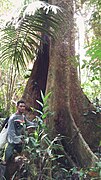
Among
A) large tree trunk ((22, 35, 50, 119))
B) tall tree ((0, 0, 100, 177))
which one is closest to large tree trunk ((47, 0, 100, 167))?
tall tree ((0, 0, 100, 177))

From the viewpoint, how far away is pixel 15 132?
4262mm

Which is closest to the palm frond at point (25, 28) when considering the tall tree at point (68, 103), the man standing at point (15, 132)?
the tall tree at point (68, 103)

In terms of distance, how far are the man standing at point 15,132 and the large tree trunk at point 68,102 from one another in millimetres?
509

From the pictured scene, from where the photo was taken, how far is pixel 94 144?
5234 mm

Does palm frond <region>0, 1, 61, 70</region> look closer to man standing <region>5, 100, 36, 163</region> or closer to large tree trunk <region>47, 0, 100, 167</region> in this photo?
large tree trunk <region>47, 0, 100, 167</region>

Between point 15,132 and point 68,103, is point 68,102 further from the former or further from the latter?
point 15,132

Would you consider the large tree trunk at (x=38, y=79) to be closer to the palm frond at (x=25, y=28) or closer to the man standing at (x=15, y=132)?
the palm frond at (x=25, y=28)

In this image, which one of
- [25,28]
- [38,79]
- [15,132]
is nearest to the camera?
[15,132]

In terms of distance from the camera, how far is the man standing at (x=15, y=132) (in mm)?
4152

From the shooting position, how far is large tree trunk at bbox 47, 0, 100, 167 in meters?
4.59

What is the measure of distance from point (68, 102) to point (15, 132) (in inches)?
42.7

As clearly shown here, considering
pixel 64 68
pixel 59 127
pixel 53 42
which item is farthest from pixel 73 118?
pixel 53 42

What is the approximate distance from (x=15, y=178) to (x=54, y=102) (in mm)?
1316

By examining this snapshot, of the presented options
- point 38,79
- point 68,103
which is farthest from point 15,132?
point 38,79
